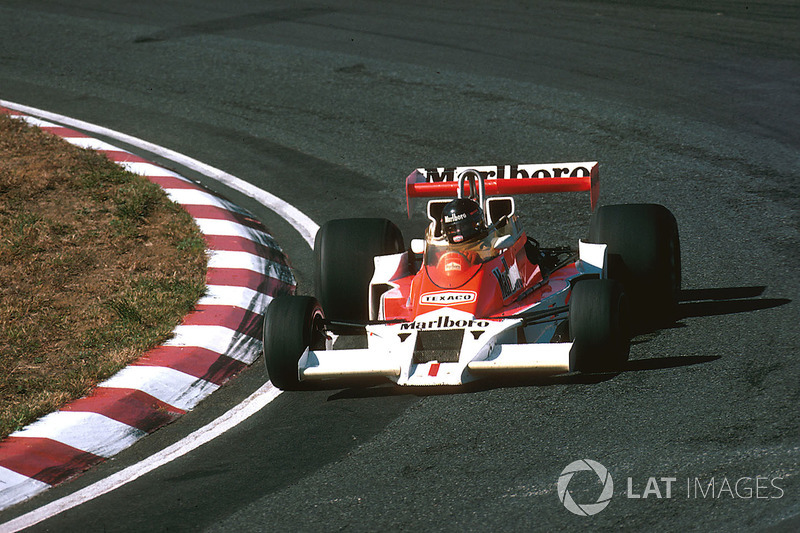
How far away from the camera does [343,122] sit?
512 inches

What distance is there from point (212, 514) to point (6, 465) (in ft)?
4.45

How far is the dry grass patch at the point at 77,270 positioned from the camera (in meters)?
7.40

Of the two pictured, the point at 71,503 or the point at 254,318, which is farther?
the point at 254,318

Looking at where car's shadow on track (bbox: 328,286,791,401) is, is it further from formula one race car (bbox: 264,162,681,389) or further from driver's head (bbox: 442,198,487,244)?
driver's head (bbox: 442,198,487,244)

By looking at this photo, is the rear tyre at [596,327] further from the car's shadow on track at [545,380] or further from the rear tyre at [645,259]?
the rear tyre at [645,259]

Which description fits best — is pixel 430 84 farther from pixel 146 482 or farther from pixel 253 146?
pixel 146 482

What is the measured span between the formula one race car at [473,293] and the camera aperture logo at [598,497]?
75 centimetres

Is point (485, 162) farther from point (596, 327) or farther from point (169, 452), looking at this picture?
point (169, 452)

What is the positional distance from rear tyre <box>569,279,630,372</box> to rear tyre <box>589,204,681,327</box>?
93 cm

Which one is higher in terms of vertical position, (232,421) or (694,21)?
(694,21)

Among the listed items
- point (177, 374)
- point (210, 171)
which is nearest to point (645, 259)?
point (177, 374)

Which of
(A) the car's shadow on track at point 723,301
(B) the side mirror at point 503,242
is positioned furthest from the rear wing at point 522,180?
(A) the car's shadow on track at point 723,301

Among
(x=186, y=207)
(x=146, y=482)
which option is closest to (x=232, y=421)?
(x=146, y=482)

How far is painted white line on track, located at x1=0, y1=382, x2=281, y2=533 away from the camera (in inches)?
230
